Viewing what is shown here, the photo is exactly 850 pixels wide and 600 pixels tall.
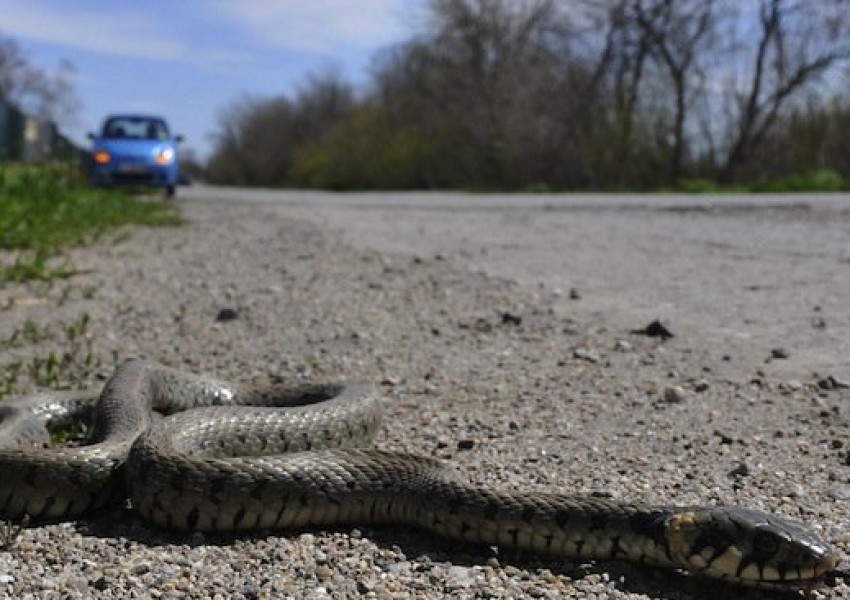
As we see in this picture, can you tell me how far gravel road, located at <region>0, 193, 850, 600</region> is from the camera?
2.74m

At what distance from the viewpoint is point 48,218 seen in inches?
444

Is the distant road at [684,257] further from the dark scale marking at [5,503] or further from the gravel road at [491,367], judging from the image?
the dark scale marking at [5,503]

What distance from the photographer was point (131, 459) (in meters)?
3.18

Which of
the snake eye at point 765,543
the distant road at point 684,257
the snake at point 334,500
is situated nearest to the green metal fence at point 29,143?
the distant road at point 684,257

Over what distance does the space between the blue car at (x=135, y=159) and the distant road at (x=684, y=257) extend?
6783mm

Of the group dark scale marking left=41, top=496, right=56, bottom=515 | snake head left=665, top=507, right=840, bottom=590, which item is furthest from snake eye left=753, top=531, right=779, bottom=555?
dark scale marking left=41, top=496, right=56, bottom=515

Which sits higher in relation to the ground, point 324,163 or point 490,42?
point 490,42

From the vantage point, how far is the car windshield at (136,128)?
25453 millimetres

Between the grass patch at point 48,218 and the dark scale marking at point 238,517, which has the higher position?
the grass patch at point 48,218

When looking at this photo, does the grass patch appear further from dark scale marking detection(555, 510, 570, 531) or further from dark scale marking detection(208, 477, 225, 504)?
dark scale marking detection(555, 510, 570, 531)

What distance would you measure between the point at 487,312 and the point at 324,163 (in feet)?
183

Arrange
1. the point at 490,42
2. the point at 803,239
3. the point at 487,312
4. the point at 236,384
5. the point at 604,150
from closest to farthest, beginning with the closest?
the point at 236,384 → the point at 487,312 → the point at 803,239 → the point at 604,150 → the point at 490,42

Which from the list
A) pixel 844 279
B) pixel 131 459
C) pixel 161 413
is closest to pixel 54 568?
pixel 131 459

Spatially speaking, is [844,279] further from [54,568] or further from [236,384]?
[54,568]
